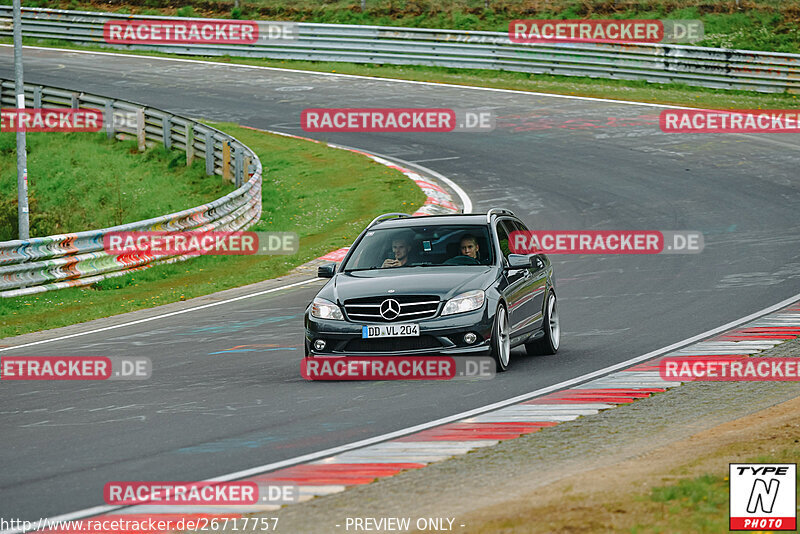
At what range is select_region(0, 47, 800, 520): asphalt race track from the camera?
921cm

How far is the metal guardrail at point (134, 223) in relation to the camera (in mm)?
19891

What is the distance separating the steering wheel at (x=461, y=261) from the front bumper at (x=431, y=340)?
1.07 m

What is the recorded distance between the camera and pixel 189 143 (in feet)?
109

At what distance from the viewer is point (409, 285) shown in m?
12.1

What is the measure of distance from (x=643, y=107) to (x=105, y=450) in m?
30.0

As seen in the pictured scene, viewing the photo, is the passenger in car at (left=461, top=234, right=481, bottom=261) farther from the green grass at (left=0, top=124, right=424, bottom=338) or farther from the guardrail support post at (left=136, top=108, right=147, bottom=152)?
the guardrail support post at (left=136, top=108, right=147, bottom=152)

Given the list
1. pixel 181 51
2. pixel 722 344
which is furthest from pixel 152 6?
pixel 722 344

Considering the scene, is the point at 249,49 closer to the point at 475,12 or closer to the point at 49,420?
the point at 475,12

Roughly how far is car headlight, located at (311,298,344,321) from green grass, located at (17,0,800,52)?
31.4m

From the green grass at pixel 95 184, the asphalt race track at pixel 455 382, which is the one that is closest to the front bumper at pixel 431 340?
the asphalt race track at pixel 455 382
